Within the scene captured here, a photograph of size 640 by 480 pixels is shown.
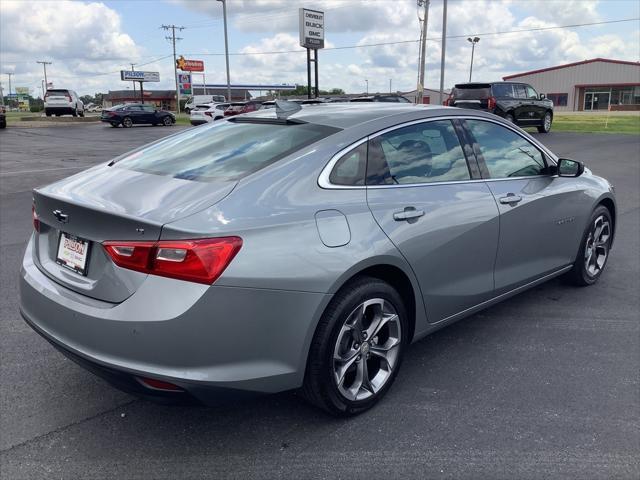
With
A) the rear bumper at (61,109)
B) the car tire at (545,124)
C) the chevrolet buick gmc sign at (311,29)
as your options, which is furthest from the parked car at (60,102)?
the car tire at (545,124)

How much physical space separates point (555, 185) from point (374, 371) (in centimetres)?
219

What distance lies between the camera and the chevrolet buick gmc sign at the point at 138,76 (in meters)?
77.4

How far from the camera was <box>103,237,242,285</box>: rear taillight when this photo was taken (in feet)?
7.84

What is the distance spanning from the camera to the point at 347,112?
3500mm

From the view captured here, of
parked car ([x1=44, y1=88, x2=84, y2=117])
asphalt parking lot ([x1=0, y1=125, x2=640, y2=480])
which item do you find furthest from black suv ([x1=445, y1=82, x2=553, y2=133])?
parked car ([x1=44, y1=88, x2=84, y2=117])

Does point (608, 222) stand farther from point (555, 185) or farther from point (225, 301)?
point (225, 301)

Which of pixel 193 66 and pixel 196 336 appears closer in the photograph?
pixel 196 336

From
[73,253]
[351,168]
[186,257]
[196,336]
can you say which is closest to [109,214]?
[73,253]

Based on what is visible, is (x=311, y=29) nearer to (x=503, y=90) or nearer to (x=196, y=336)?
(x=503, y=90)

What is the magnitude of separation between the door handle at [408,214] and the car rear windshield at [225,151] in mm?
574

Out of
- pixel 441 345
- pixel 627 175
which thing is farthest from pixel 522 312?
pixel 627 175

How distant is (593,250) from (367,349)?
9.84 feet

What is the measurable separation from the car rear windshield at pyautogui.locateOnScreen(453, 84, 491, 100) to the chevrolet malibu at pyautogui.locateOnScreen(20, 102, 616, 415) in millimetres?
18913

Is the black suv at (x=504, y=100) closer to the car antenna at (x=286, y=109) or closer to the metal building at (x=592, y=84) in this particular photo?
the car antenna at (x=286, y=109)
